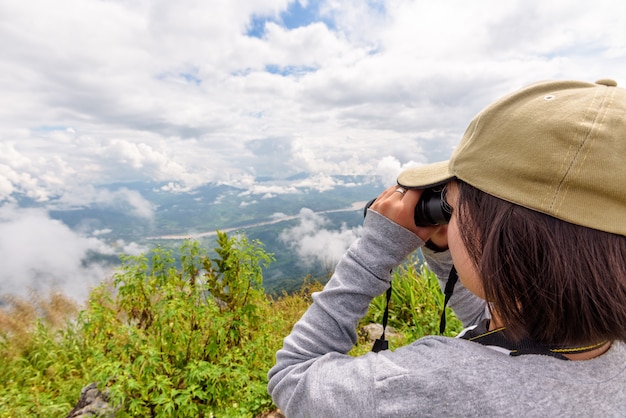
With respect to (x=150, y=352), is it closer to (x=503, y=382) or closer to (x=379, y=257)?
(x=379, y=257)

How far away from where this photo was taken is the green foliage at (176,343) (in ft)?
7.77

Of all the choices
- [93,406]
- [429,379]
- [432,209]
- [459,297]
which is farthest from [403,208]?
[93,406]

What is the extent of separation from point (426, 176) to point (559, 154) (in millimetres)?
308

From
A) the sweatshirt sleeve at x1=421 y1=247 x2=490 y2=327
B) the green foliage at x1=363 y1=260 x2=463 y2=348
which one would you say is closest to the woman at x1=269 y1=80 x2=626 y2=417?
the sweatshirt sleeve at x1=421 y1=247 x2=490 y2=327

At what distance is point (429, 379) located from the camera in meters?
0.60

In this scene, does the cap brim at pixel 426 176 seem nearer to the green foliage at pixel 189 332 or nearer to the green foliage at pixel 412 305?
the green foliage at pixel 189 332

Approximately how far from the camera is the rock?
7.54 feet

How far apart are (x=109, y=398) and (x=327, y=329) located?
2.43m

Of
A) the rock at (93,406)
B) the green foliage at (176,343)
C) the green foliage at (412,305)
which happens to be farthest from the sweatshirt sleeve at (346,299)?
the green foliage at (412,305)

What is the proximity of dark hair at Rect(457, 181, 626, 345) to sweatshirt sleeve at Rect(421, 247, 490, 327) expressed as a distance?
430 mm

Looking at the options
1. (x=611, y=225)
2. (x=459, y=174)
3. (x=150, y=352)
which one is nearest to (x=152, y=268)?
(x=150, y=352)

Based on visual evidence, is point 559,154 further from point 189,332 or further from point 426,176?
point 189,332

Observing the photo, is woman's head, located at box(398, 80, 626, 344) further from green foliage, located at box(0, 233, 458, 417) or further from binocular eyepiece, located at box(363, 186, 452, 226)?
green foliage, located at box(0, 233, 458, 417)

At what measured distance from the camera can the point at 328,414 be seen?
0.65 m
